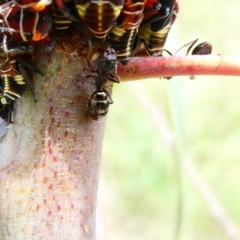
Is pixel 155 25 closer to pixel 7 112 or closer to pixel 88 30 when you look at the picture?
pixel 88 30

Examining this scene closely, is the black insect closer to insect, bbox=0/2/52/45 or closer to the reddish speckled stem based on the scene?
the reddish speckled stem

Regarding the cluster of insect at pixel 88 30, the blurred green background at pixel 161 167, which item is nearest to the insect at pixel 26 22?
the cluster of insect at pixel 88 30

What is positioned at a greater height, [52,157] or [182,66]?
[182,66]

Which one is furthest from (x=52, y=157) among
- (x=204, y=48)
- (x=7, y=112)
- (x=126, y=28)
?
(x=204, y=48)

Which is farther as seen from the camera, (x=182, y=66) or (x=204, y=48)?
(x=204, y=48)

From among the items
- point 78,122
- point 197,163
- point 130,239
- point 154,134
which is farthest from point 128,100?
point 78,122

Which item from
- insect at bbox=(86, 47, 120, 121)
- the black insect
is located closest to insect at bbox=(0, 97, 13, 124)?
insect at bbox=(86, 47, 120, 121)

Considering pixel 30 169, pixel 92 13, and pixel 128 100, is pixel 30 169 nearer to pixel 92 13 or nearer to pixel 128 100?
pixel 92 13
